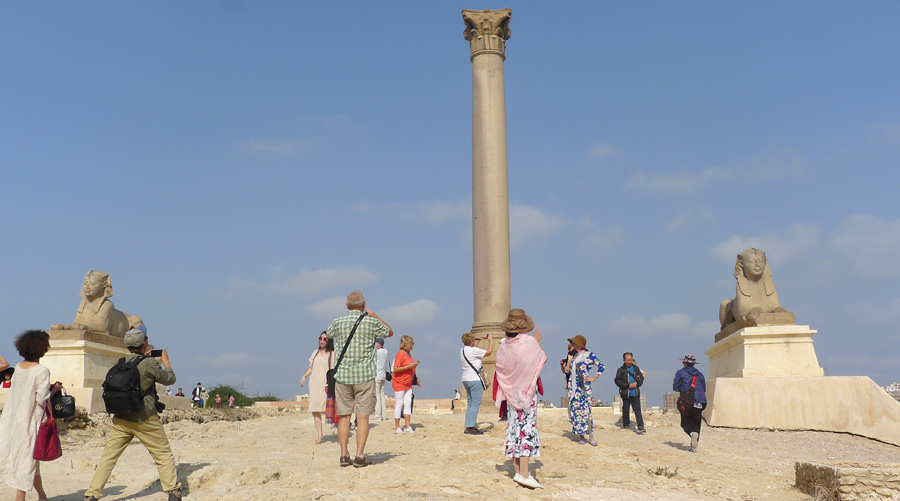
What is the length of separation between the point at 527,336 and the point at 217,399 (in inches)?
862

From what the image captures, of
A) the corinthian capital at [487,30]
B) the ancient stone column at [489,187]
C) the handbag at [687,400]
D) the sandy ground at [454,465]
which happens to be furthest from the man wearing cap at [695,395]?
the corinthian capital at [487,30]

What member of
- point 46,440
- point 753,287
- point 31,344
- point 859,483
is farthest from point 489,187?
point 46,440

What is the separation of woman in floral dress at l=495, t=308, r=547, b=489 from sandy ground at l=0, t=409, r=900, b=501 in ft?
1.05

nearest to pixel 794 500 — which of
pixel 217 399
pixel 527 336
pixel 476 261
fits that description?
pixel 527 336

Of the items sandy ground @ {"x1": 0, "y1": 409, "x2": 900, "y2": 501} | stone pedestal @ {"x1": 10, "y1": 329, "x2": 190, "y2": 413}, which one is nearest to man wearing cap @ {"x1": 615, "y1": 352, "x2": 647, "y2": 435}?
sandy ground @ {"x1": 0, "y1": 409, "x2": 900, "y2": 501}

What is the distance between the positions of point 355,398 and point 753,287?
10.6 meters

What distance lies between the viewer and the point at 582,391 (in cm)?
1102

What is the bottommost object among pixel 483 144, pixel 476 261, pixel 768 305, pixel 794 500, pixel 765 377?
pixel 794 500

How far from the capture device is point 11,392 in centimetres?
677

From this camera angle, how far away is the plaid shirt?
7738mm

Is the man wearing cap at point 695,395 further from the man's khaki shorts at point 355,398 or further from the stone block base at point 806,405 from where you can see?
the man's khaki shorts at point 355,398

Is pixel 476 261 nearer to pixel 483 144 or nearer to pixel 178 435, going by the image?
pixel 483 144

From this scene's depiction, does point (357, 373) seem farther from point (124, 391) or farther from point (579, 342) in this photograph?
point (579, 342)

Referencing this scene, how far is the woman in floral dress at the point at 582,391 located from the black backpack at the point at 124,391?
625 centimetres
